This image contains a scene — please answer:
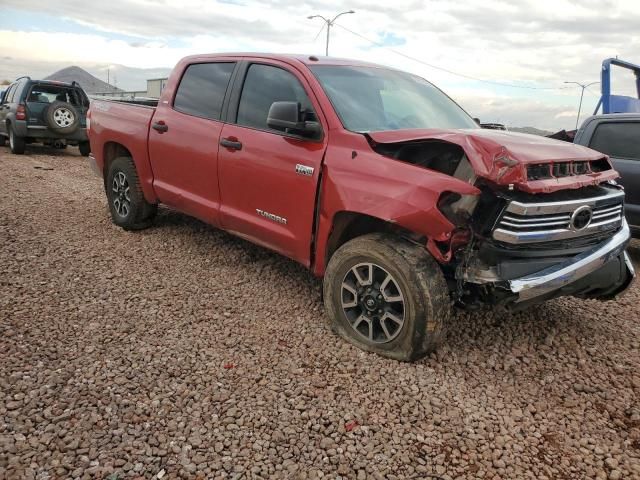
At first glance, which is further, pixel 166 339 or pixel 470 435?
pixel 166 339

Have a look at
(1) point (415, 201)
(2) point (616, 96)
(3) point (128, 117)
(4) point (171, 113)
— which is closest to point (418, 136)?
(1) point (415, 201)

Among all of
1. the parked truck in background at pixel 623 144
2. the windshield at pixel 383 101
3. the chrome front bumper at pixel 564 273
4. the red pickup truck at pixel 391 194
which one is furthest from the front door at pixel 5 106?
the chrome front bumper at pixel 564 273

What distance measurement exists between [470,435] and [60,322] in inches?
107

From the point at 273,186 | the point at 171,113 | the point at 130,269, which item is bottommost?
the point at 130,269

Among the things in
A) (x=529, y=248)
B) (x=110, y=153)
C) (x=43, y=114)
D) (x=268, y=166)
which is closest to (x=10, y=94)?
(x=43, y=114)

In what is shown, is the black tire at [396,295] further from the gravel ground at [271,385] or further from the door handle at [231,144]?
the door handle at [231,144]

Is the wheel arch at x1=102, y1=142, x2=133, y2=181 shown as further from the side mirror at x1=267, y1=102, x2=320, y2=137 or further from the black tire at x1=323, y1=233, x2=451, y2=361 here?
the black tire at x1=323, y1=233, x2=451, y2=361

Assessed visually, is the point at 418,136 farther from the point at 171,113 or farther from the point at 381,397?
the point at 171,113

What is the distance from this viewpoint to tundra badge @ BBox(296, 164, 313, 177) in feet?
11.5

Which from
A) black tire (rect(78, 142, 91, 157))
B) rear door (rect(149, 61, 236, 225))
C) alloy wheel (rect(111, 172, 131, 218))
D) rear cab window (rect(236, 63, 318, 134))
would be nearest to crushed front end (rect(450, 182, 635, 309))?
rear cab window (rect(236, 63, 318, 134))

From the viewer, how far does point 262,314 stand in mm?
3861

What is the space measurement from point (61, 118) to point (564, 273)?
11.3 metres

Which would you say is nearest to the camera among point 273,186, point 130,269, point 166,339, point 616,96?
point 166,339

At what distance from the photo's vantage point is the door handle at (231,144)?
Result: 4.03m
